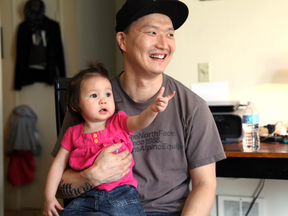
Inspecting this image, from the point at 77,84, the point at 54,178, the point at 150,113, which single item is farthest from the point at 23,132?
the point at 150,113

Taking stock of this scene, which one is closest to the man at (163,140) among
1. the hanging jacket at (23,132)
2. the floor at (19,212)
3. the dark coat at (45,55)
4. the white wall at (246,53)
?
the white wall at (246,53)

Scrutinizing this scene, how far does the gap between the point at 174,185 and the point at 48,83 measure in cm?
226

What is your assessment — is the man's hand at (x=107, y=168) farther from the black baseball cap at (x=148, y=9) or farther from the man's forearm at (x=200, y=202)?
the black baseball cap at (x=148, y=9)

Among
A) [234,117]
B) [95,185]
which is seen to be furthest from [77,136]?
[234,117]

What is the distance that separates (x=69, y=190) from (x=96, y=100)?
1.30ft

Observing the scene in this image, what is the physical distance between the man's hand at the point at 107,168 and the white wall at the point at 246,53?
111cm

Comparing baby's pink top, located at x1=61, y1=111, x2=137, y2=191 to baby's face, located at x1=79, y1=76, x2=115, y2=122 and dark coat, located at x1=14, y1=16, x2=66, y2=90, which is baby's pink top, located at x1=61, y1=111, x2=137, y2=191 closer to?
baby's face, located at x1=79, y1=76, x2=115, y2=122

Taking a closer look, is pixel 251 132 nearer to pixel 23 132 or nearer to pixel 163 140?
pixel 163 140

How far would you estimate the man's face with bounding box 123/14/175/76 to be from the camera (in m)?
1.23

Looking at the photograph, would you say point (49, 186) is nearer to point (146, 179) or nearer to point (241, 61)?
point (146, 179)

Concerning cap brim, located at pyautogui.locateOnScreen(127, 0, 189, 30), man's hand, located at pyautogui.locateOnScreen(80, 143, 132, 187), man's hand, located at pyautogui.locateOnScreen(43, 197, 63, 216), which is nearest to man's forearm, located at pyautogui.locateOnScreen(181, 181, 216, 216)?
man's hand, located at pyautogui.locateOnScreen(80, 143, 132, 187)

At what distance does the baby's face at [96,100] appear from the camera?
112 cm

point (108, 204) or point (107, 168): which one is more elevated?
point (107, 168)

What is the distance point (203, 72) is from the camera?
2010mm
